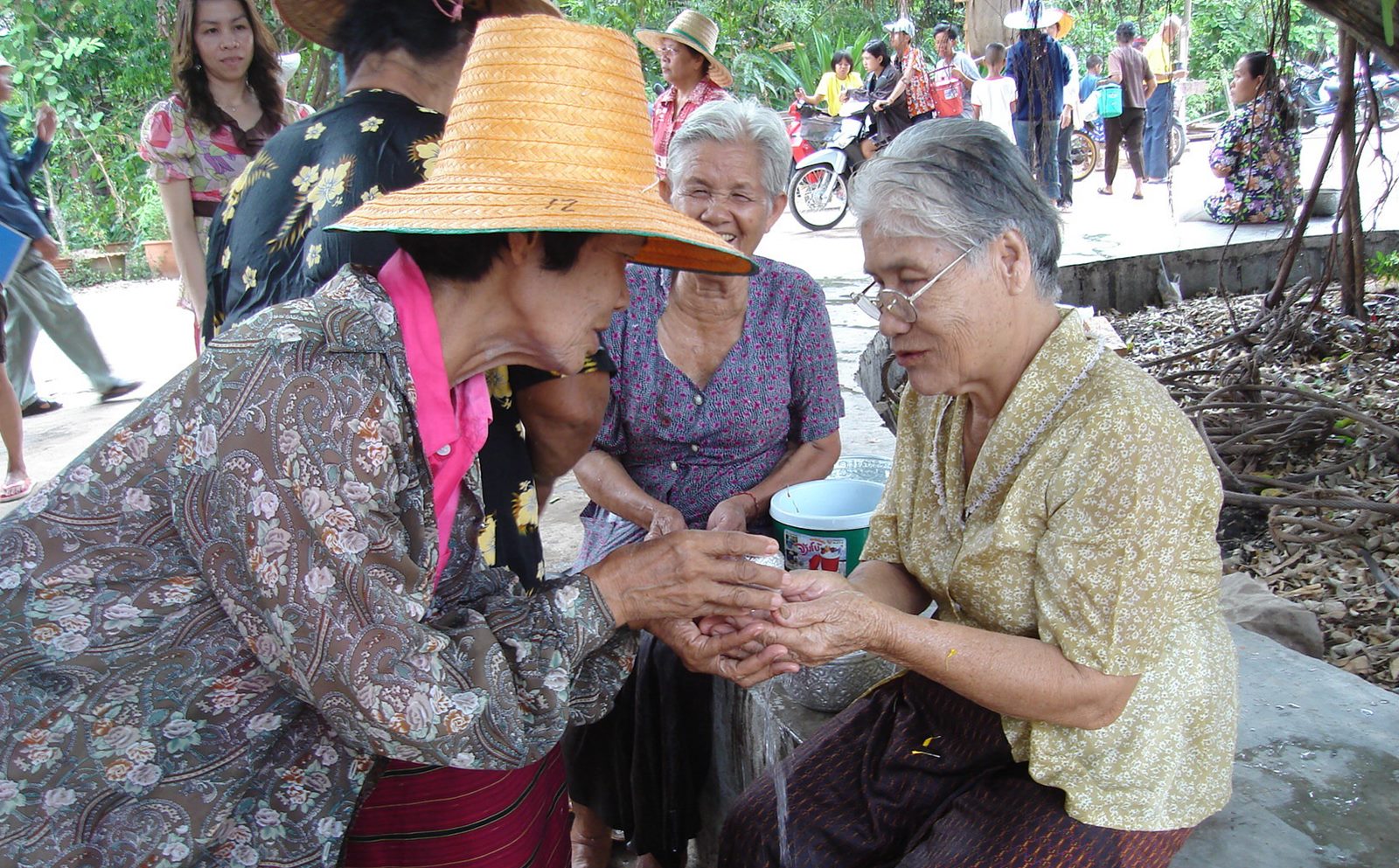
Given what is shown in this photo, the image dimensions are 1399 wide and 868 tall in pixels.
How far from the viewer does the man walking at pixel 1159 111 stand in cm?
1262

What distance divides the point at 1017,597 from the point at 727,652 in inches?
21.4

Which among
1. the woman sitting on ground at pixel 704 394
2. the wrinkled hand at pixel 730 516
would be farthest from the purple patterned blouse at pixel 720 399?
the wrinkled hand at pixel 730 516

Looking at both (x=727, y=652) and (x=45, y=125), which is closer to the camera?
(x=727, y=652)

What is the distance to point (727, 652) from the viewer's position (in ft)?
6.36

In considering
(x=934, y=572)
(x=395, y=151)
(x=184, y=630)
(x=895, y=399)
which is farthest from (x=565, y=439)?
(x=895, y=399)

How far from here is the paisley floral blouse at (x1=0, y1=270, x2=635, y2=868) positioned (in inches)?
54.3

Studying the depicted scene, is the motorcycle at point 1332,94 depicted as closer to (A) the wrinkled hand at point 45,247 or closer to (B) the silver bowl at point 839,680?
(B) the silver bowl at point 839,680

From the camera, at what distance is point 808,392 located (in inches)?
112

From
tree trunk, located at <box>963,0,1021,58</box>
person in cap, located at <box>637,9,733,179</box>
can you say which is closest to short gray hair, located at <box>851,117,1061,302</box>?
person in cap, located at <box>637,9,733,179</box>

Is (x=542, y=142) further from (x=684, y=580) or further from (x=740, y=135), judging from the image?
(x=740, y=135)

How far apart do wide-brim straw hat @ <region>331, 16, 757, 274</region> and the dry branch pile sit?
2.81m

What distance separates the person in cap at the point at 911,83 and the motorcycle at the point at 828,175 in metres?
0.52

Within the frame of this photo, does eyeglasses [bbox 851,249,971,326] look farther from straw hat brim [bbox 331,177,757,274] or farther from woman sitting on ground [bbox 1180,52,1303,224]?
woman sitting on ground [bbox 1180,52,1303,224]

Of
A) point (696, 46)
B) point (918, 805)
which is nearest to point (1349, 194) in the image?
point (696, 46)
